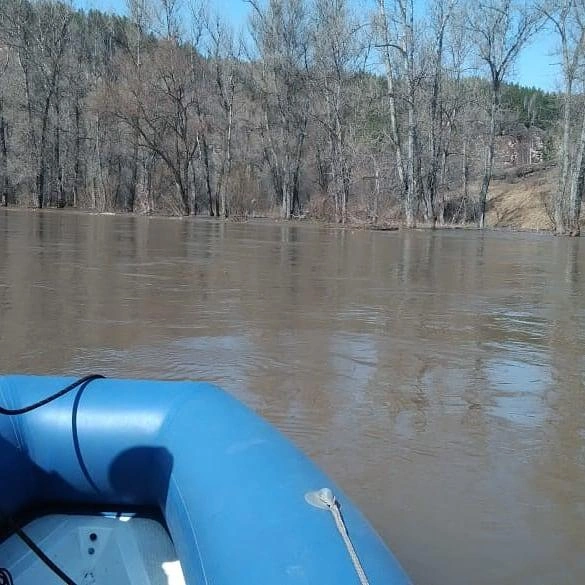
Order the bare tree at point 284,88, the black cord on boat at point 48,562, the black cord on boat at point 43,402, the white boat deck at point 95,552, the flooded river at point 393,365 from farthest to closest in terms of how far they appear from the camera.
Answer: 1. the bare tree at point 284,88
2. the flooded river at point 393,365
3. the black cord on boat at point 43,402
4. the white boat deck at point 95,552
5. the black cord on boat at point 48,562

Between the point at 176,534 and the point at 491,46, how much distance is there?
28967mm

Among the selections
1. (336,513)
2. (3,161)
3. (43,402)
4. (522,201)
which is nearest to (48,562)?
(43,402)

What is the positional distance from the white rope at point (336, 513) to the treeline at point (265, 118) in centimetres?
2203

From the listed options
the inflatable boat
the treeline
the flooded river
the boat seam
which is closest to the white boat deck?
the inflatable boat

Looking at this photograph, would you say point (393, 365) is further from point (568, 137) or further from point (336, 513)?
point (568, 137)

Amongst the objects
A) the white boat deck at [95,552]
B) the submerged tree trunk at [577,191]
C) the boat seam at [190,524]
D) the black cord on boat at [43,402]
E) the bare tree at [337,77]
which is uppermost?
the bare tree at [337,77]

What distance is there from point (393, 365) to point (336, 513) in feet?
10.5

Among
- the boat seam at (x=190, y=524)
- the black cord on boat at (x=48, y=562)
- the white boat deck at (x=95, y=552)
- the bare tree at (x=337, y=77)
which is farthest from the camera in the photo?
the bare tree at (x=337, y=77)

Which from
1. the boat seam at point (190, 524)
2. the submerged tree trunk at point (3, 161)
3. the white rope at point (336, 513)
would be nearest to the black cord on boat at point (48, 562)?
the boat seam at point (190, 524)

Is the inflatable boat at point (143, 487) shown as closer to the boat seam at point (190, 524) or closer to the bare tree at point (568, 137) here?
the boat seam at point (190, 524)

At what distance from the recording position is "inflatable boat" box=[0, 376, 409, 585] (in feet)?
5.32

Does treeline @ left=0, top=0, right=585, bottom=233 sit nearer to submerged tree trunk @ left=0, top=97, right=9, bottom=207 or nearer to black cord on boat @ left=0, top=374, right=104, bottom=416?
submerged tree trunk @ left=0, top=97, right=9, bottom=207

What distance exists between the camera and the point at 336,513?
1574 mm

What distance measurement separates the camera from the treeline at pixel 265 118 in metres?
26.4
